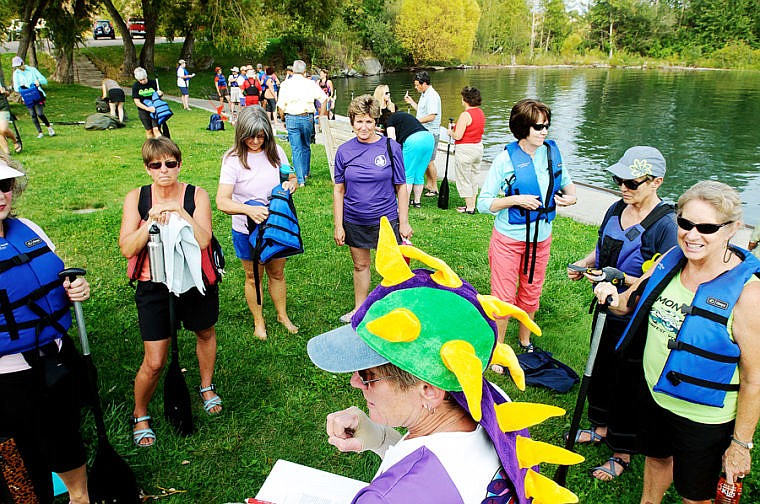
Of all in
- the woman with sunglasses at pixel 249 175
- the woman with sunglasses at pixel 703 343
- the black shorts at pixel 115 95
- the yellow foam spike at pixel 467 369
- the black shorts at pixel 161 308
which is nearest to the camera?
the yellow foam spike at pixel 467 369

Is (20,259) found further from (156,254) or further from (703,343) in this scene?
(703,343)

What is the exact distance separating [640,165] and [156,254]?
118 inches

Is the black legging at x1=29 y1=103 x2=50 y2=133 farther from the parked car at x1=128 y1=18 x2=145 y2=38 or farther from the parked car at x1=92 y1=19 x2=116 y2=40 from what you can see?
the parked car at x1=92 y1=19 x2=116 y2=40

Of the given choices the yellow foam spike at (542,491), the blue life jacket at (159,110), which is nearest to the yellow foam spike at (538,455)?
the yellow foam spike at (542,491)

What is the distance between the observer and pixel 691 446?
8.69 ft

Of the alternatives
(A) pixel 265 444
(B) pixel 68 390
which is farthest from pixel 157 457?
(B) pixel 68 390

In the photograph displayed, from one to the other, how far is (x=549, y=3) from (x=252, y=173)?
97.2m

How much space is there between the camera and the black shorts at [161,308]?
134 inches

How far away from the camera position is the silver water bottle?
10.4ft

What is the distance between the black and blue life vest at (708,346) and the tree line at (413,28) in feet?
79.7

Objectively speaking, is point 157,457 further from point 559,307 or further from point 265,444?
point 559,307

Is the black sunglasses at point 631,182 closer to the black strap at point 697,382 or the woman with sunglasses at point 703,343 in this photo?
the woman with sunglasses at point 703,343

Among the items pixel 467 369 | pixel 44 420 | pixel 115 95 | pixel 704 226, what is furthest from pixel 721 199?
pixel 115 95

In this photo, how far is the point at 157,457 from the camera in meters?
3.54
